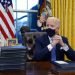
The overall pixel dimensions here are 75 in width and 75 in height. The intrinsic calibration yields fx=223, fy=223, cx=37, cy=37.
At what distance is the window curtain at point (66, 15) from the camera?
4.14 metres

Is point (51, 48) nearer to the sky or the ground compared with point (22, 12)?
nearer to the ground

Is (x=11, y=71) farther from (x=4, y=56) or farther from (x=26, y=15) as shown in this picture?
(x=26, y=15)

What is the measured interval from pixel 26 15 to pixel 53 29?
2.09 metres

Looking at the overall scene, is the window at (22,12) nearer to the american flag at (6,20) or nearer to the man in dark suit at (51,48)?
the american flag at (6,20)

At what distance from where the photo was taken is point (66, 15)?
4184mm

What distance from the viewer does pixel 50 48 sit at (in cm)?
238

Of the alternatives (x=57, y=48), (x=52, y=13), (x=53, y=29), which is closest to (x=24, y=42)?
(x=57, y=48)

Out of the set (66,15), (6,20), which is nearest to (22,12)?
(6,20)

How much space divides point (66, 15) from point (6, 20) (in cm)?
112

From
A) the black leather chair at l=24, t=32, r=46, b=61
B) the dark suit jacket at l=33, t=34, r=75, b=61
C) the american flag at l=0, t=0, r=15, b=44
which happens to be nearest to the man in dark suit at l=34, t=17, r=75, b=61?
the dark suit jacket at l=33, t=34, r=75, b=61

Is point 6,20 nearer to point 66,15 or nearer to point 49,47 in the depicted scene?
point 66,15

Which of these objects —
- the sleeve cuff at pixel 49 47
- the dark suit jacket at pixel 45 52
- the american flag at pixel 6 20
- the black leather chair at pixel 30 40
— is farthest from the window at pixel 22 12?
the sleeve cuff at pixel 49 47

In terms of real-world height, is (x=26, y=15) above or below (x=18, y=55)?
above

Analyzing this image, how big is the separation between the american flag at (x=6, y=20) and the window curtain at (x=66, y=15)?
2.60 feet
